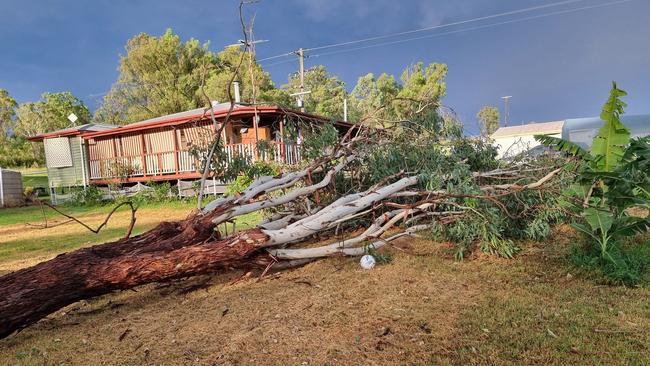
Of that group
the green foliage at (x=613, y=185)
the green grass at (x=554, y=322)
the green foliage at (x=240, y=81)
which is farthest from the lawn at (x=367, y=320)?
the green foliage at (x=240, y=81)

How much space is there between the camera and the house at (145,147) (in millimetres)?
16766

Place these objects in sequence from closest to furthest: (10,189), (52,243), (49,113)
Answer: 1. (52,243)
2. (10,189)
3. (49,113)

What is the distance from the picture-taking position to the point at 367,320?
3.20m

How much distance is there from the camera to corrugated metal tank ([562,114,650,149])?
1756 cm

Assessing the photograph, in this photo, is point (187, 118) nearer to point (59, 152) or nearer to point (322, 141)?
point (59, 152)

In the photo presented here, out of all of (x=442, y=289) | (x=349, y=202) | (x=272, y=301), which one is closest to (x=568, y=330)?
(x=442, y=289)

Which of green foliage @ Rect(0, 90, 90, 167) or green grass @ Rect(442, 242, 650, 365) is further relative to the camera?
green foliage @ Rect(0, 90, 90, 167)

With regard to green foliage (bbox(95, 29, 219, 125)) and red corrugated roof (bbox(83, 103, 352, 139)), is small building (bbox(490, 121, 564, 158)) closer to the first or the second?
Result: red corrugated roof (bbox(83, 103, 352, 139))

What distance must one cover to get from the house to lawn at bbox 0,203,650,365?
35.1 feet

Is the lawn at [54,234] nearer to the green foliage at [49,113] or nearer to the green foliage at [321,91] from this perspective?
the green foliage at [321,91]

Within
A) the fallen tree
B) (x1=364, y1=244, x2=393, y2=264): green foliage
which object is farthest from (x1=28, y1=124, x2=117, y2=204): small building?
(x1=364, y1=244, x2=393, y2=264): green foliage

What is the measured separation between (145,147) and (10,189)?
22.2ft

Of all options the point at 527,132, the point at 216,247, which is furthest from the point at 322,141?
the point at 527,132

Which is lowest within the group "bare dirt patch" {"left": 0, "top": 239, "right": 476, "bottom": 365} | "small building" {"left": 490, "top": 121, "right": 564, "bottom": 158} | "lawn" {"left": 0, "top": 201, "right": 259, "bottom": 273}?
"lawn" {"left": 0, "top": 201, "right": 259, "bottom": 273}
